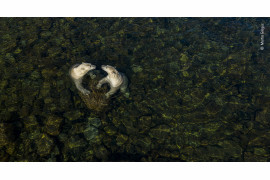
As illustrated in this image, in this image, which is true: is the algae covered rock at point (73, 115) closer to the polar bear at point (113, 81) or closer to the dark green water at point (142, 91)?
the dark green water at point (142, 91)

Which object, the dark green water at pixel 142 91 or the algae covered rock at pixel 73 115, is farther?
the algae covered rock at pixel 73 115

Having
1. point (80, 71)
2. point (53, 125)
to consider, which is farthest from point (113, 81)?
point (53, 125)

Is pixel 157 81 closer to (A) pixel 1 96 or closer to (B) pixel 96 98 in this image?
(B) pixel 96 98

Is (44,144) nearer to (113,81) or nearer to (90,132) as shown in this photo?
(90,132)

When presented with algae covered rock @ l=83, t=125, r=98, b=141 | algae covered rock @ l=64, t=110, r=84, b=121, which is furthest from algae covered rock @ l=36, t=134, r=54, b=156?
algae covered rock @ l=83, t=125, r=98, b=141

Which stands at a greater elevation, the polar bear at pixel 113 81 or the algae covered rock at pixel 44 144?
the polar bear at pixel 113 81

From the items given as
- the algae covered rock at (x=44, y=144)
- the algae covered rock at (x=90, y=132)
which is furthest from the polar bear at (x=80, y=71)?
the algae covered rock at (x=44, y=144)
